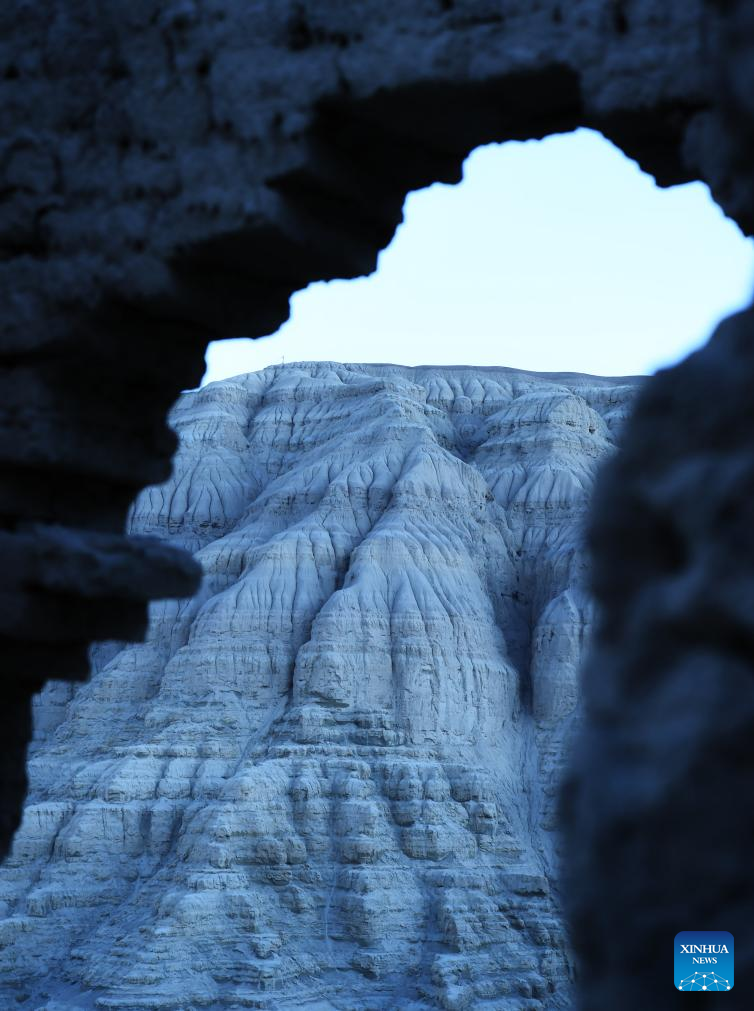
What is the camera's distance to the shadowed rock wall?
4.14m

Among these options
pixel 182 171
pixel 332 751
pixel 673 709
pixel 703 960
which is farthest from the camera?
pixel 332 751

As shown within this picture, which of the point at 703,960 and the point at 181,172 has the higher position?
the point at 181,172

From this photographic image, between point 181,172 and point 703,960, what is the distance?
10.9ft

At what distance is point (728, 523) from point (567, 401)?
38.2 meters

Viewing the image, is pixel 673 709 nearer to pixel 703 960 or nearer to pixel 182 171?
pixel 703 960

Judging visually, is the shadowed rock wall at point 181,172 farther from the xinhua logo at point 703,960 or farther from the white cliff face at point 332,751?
the white cliff face at point 332,751

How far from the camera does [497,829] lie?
2844 centimetres

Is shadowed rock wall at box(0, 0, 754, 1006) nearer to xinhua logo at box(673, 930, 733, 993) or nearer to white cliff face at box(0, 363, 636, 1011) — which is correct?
xinhua logo at box(673, 930, 733, 993)

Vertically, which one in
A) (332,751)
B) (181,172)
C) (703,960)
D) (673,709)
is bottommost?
(703,960)

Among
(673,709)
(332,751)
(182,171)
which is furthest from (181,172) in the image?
(332,751)

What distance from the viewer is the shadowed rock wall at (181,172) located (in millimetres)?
4141

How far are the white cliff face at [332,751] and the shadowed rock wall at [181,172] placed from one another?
66.2ft

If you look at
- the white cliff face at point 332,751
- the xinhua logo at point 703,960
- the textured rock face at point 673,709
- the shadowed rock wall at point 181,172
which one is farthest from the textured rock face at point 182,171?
the white cliff face at point 332,751

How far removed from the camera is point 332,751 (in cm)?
2875
